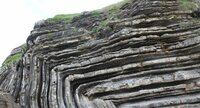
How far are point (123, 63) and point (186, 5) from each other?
6.44 m

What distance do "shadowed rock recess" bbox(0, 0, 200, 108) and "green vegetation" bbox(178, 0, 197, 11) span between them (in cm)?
16

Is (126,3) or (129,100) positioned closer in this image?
(129,100)

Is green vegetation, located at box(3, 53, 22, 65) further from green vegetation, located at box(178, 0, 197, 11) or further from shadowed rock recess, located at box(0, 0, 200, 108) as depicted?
green vegetation, located at box(178, 0, 197, 11)

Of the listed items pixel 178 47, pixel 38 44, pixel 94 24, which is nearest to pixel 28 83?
pixel 38 44

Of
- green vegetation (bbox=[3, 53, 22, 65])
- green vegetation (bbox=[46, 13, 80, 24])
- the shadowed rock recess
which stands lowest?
green vegetation (bbox=[3, 53, 22, 65])

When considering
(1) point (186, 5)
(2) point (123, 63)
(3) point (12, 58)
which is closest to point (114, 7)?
(1) point (186, 5)

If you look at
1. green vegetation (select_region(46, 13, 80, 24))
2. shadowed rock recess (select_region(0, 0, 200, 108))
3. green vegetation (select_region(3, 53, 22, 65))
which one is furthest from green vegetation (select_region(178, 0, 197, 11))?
green vegetation (select_region(3, 53, 22, 65))

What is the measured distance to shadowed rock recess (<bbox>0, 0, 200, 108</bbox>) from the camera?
69.7 feet

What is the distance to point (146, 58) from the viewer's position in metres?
22.6

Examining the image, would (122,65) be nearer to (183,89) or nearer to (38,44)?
(183,89)

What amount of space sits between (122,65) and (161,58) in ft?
6.99

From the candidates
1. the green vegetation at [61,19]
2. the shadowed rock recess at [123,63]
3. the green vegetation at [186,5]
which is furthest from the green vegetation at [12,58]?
the green vegetation at [186,5]

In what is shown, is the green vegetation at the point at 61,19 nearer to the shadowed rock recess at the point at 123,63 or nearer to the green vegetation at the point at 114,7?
the green vegetation at the point at 114,7

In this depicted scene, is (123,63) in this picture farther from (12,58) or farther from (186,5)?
(12,58)
